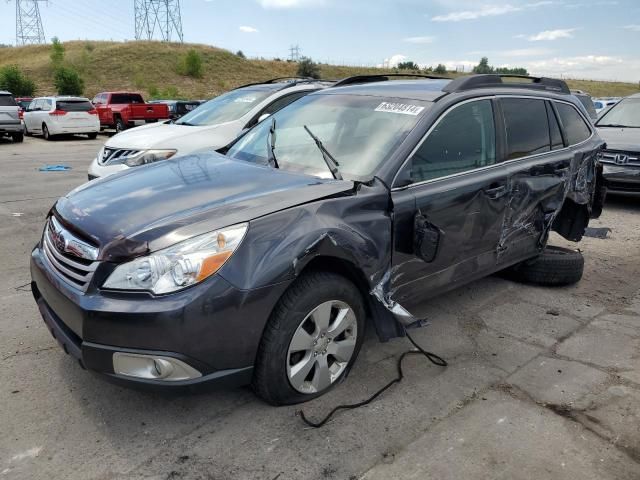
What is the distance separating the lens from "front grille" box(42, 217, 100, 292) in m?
2.50

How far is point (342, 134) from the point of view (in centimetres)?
354

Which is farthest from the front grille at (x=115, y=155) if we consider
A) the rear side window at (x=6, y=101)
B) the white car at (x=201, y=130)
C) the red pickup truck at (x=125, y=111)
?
the red pickup truck at (x=125, y=111)

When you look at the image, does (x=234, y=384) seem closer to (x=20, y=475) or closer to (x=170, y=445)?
(x=170, y=445)

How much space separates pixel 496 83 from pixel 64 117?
61.9 ft

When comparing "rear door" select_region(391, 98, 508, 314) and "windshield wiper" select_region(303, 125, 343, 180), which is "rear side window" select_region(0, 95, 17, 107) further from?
"rear door" select_region(391, 98, 508, 314)

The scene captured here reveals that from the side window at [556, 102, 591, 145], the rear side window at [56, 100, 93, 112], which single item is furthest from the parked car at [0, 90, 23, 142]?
the side window at [556, 102, 591, 145]

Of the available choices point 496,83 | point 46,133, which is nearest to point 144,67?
point 46,133

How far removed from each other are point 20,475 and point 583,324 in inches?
152

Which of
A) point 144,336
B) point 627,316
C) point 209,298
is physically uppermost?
point 209,298

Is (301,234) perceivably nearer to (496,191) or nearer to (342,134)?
(342,134)

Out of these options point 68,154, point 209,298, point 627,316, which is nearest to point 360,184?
point 209,298

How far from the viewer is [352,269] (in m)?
2.94

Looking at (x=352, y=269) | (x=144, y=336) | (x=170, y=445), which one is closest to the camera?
(x=144, y=336)

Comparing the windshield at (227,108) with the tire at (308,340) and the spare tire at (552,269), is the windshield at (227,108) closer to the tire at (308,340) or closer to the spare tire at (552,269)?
the spare tire at (552,269)
